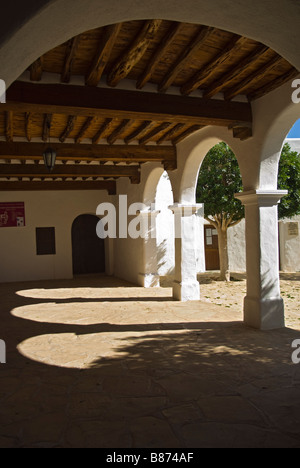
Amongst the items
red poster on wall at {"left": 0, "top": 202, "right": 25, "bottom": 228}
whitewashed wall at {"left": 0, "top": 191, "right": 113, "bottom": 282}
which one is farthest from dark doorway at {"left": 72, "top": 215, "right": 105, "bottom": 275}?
red poster on wall at {"left": 0, "top": 202, "right": 25, "bottom": 228}

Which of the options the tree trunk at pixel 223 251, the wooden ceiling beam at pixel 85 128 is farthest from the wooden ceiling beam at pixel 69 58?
the tree trunk at pixel 223 251

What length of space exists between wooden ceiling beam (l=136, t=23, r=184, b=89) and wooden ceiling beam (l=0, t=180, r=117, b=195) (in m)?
9.58

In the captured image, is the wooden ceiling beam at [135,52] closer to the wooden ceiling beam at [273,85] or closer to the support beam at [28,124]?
the support beam at [28,124]

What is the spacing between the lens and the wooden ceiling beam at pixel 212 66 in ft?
14.1

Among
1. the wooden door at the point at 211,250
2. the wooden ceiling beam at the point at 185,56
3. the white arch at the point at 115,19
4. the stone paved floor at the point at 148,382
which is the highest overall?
the wooden ceiling beam at the point at 185,56

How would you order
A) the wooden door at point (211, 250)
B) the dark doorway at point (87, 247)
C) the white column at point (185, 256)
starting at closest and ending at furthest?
the white column at point (185, 256), the dark doorway at point (87, 247), the wooden door at point (211, 250)

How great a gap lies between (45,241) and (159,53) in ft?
38.5

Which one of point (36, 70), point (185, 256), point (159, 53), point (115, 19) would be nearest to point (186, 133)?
point (185, 256)

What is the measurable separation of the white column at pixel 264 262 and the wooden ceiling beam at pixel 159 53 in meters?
2.42

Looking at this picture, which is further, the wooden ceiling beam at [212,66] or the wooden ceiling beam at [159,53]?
the wooden ceiling beam at [212,66]

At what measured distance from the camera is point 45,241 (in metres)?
15.2

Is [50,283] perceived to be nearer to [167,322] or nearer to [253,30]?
[167,322]

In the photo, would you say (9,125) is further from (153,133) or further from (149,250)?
(149,250)

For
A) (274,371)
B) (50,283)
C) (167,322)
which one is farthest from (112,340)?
(50,283)
